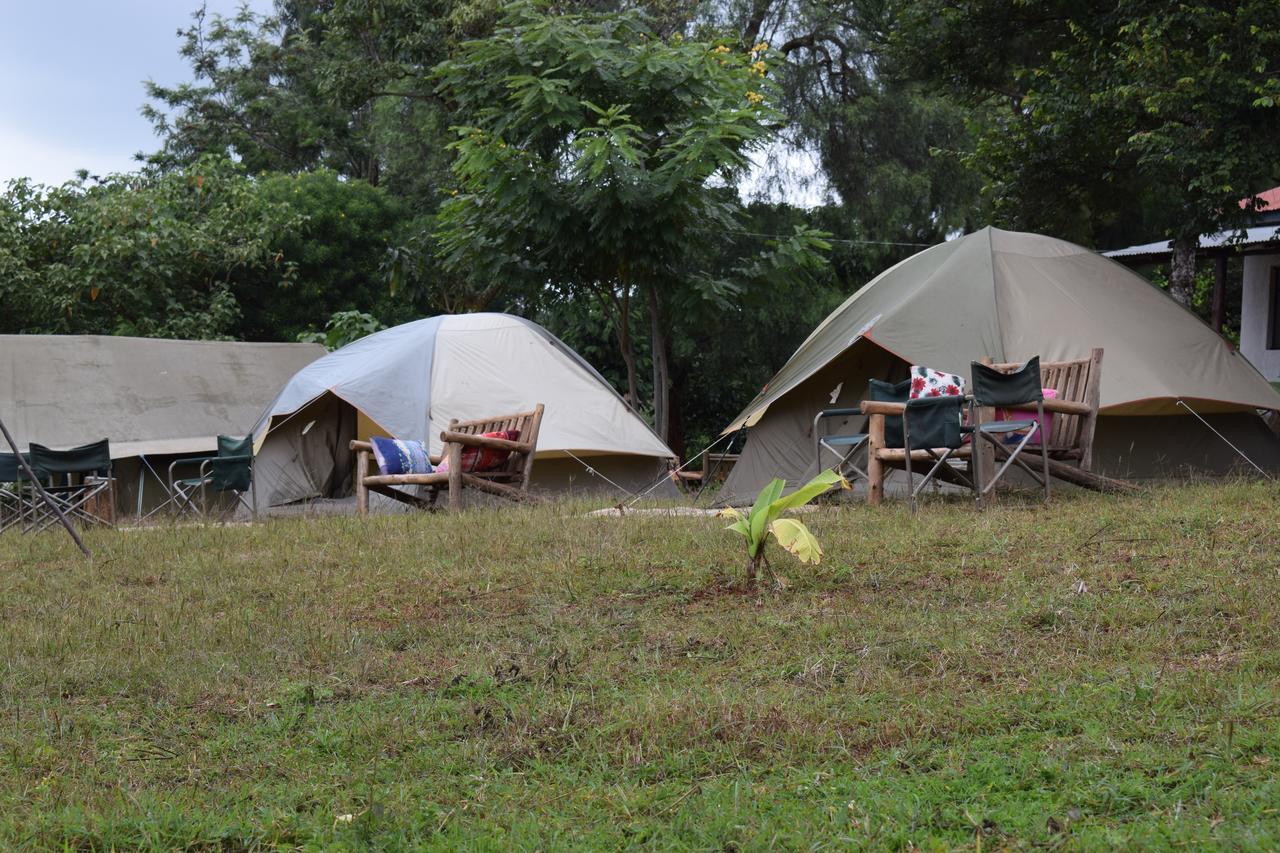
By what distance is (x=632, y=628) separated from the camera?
192 inches

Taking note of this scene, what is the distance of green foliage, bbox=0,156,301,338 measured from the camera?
1886 centimetres

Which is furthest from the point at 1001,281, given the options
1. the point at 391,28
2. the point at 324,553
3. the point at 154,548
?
the point at 391,28

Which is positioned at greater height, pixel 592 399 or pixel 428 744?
pixel 592 399

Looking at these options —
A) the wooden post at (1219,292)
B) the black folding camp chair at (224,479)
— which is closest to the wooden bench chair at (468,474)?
the black folding camp chair at (224,479)

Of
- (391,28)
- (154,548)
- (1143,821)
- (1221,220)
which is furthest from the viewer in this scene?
(391,28)

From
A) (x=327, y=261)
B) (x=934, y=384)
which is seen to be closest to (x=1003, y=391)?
(x=934, y=384)

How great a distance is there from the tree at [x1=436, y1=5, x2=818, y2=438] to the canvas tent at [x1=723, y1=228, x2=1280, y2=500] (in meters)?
2.52

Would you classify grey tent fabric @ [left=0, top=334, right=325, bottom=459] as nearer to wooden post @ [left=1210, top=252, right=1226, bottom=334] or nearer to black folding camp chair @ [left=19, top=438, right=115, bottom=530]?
black folding camp chair @ [left=19, top=438, right=115, bottom=530]

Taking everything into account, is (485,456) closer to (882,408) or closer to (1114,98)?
(882,408)

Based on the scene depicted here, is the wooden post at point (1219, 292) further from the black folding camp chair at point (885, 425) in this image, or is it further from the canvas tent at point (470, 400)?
the black folding camp chair at point (885, 425)

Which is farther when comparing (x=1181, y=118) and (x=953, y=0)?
(x=953, y=0)

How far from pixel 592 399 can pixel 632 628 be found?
7306 millimetres

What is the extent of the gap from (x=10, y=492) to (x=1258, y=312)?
16817 millimetres

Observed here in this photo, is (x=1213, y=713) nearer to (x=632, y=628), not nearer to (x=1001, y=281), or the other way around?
(x=632, y=628)
